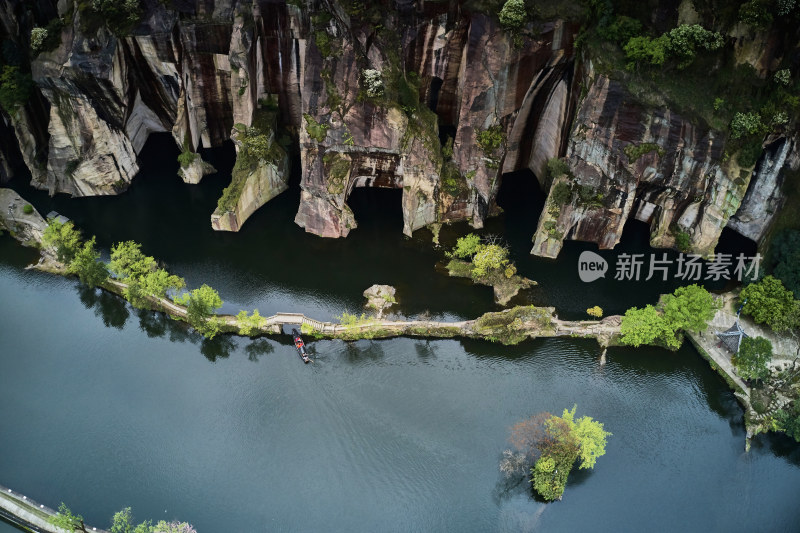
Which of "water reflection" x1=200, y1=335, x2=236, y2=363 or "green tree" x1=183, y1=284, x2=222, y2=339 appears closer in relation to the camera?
"green tree" x1=183, y1=284, x2=222, y2=339

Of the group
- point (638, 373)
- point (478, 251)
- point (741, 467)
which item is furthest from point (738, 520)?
point (478, 251)

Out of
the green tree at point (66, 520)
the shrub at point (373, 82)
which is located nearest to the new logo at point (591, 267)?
the shrub at point (373, 82)

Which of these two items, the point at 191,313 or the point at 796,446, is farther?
the point at 191,313

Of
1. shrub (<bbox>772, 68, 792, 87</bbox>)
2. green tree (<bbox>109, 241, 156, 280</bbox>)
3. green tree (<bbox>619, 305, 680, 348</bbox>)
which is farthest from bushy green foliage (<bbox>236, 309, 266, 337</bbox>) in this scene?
shrub (<bbox>772, 68, 792, 87</bbox>)

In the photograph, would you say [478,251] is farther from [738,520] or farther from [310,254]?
[738,520]

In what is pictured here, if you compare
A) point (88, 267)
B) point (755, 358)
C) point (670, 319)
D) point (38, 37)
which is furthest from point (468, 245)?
point (38, 37)

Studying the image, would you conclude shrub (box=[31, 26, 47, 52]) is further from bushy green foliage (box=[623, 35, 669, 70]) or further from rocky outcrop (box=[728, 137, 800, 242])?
rocky outcrop (box=[728, 137, 800, 242])

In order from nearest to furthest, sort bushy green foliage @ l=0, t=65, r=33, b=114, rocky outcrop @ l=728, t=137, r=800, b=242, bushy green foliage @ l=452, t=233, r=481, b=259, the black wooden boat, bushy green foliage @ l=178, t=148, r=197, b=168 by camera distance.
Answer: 1. rocky outcrop @ l=728, t=137, r=800, b=242
2. the black wooden boat
3. bushy green foliage @ l=452, t=233, r=481, b=259
4. bushy green foliage @ l=0, t=65, r=33, b=114
5. bushy green foliage @ l=178, t=148, r=197, b=168

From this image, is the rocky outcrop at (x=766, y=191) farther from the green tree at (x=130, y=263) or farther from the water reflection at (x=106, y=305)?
the water reflection at (x=106, y=305)
